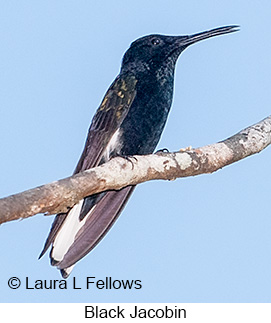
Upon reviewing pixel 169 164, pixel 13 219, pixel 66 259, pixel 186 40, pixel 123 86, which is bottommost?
pixel 13 219


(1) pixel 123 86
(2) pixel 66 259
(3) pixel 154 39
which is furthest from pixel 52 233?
(3) pixel 154 39

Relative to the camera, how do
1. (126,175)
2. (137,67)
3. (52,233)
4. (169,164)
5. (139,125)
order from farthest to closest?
(137,67) < (139,125) < (52,233) < (169,164) < (126,175)

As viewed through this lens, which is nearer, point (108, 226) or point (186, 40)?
point (108, 226)

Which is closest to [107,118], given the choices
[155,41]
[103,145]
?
[103,145]

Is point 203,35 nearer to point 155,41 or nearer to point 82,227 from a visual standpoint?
point 155,41

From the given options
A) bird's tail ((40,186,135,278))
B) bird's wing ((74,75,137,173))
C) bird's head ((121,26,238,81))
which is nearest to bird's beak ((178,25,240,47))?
bird's head ((121,26,238,81))

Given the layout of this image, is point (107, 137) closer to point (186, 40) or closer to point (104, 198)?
point (104, 198)

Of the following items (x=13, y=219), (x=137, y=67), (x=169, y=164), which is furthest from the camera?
(x=137, y=67)
